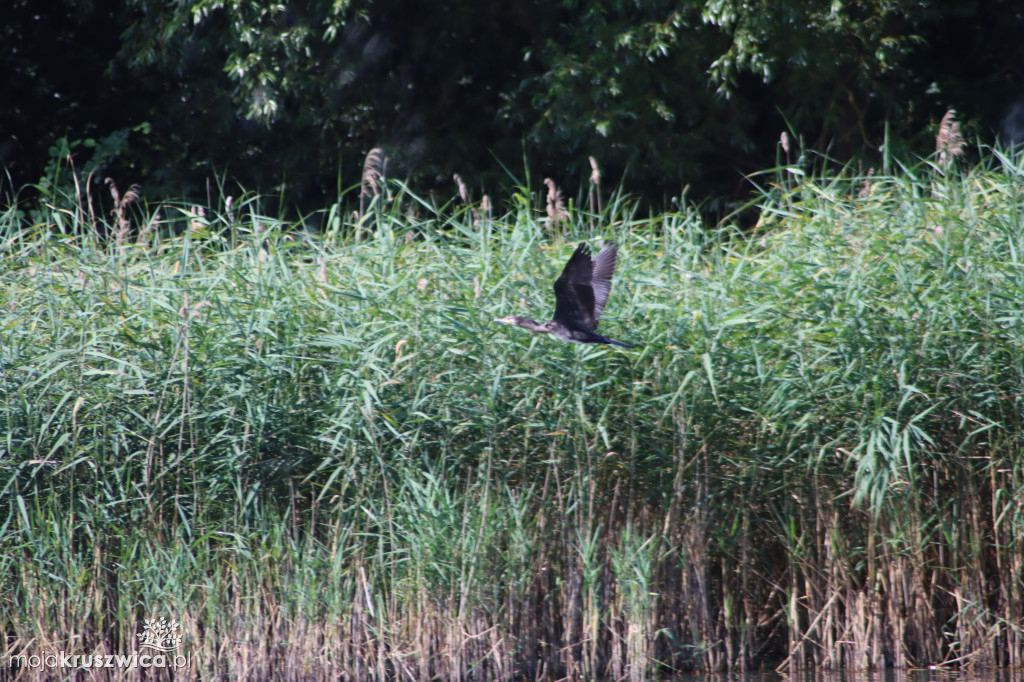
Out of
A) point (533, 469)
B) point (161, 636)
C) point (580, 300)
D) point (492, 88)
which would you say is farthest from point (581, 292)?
point (492, 88)

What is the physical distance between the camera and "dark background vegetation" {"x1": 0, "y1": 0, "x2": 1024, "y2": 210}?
740 cm

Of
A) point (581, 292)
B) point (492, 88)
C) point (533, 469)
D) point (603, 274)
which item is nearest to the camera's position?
point (581, 292)

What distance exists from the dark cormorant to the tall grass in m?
0.21

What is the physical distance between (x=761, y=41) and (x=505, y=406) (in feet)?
13.8

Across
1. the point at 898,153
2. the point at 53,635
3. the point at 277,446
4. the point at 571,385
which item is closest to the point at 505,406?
the point at 571,385

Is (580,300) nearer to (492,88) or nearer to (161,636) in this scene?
(161,636)

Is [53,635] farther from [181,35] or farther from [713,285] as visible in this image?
[181,35]

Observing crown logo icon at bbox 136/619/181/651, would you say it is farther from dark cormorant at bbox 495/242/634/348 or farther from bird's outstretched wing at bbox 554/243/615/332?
bird's outstretched wing at bbox 554/243/615/332

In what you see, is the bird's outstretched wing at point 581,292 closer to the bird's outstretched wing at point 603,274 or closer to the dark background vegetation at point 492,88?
the bird's outstretched wing at point 603,274

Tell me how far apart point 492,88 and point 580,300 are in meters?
5.80

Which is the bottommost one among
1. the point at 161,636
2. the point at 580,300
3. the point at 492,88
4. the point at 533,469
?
the point at 161,636

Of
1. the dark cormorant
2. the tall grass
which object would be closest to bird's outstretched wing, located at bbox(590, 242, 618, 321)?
the dark cormorant

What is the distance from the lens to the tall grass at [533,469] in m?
3.90

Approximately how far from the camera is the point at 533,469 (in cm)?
415
